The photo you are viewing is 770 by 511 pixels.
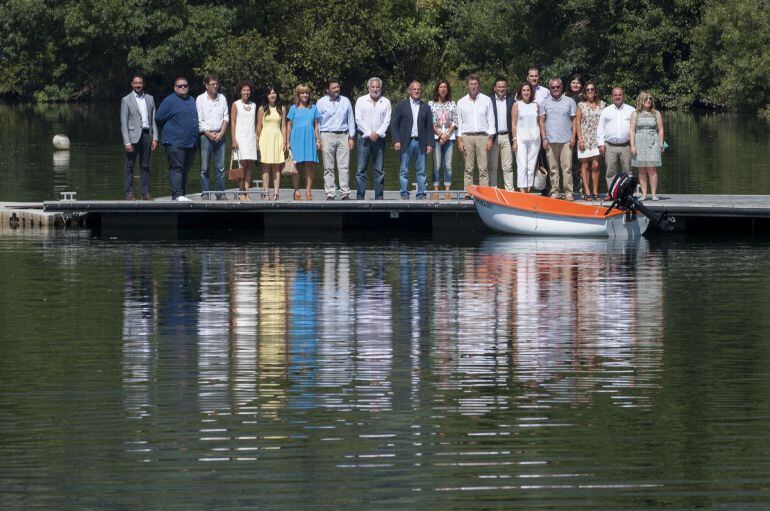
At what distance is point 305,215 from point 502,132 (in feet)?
10.4

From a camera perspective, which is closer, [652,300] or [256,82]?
[652,300]

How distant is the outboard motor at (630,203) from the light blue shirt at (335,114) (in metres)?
3.62

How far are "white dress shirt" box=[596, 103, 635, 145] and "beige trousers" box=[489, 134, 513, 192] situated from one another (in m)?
1.29

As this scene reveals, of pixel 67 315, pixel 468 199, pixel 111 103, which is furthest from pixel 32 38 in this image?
pixel 67 315

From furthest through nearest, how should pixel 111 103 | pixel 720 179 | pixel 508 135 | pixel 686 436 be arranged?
pixel 111 103 → pixel 720 179 → pixel 508 135 → pixel 686 436

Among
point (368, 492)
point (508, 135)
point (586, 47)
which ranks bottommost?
point (368, 492)

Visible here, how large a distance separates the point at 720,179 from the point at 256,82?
45.7 metres

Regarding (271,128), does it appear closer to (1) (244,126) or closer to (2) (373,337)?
(1) (244,126)

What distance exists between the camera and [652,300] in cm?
1806

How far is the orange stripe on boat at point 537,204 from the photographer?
78.4 ft

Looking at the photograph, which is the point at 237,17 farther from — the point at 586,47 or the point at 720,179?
the point at 720,179

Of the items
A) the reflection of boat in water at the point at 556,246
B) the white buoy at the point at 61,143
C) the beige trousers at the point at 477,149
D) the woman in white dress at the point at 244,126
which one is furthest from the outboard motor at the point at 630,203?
the white buoy at the point at 61,143

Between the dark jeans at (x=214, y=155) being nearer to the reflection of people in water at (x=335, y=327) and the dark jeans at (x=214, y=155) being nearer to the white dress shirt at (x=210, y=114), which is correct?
the white dress shirt at (x=210, y=114)

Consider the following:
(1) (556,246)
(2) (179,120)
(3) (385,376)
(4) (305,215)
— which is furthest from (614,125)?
(3) (385,376)
